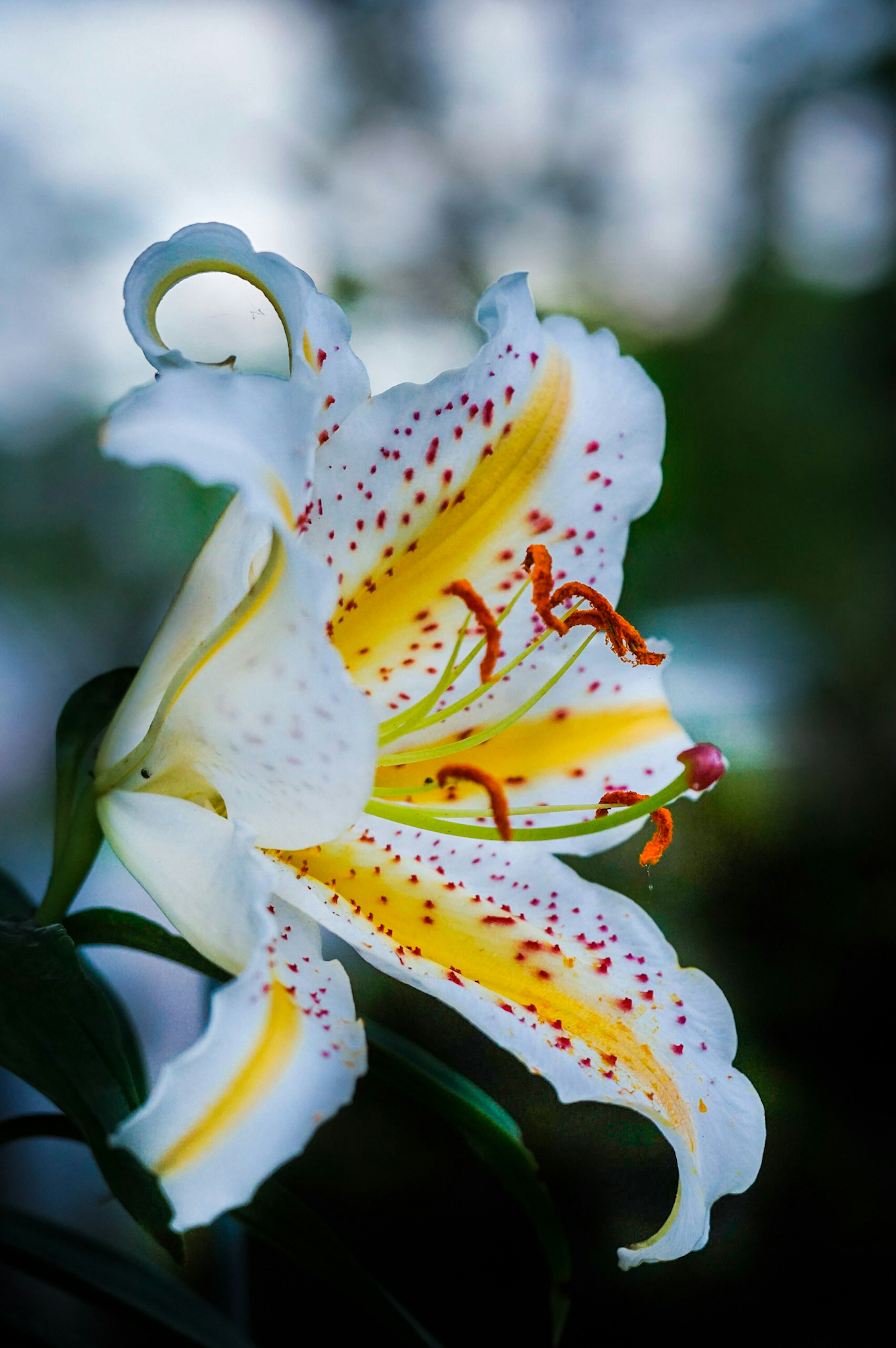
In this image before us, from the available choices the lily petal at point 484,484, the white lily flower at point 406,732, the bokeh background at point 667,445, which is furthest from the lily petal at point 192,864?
the bokeh background at point 667,445

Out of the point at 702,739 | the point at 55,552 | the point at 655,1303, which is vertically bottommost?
the point at 655,1303

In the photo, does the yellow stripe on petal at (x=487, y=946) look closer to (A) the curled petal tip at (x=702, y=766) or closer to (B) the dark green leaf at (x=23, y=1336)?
(A) the curled petal tip at (x=702, y=766)

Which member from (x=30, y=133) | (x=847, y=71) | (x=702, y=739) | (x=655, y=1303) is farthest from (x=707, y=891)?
(x=847, y=71)

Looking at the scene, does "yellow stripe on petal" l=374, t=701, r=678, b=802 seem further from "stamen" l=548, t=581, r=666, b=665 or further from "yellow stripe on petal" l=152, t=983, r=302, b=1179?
"yellow stripe on petal" l=152, t=983, r=302, b=1179

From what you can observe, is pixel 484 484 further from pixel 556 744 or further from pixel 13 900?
pixel 13 900

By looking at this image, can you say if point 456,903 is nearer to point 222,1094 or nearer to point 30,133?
point 222,1094
